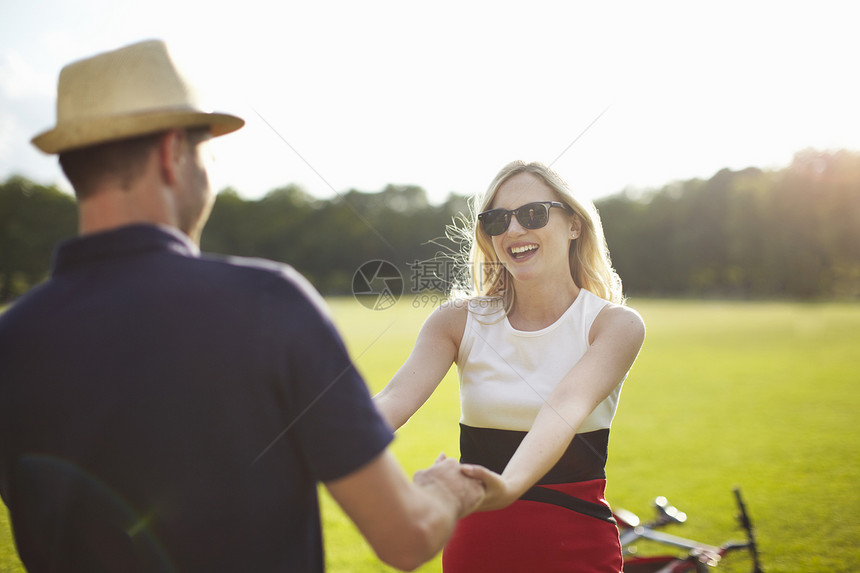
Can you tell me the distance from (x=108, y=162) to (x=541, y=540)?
2244 mm

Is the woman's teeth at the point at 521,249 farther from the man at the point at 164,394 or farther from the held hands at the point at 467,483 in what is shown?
the man at the point at 164,394

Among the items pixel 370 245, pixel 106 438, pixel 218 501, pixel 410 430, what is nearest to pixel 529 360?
pixel 218 501

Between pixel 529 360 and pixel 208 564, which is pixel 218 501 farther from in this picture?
pixel 529 360

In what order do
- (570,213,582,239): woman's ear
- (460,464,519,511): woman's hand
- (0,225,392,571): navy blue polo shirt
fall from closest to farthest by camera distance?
1. (0,225,392,571): navy blue polo shirt
2. (460,464,519,511): woman's hand
3. (570,213,582,239): woman's ear

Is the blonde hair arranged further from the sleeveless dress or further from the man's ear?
the man's ear

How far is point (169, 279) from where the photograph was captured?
1310 mm

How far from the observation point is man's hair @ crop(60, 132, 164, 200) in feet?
4.68

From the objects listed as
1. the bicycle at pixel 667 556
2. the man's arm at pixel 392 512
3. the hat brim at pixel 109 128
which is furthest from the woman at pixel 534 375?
the bicycle at pixel 667 556

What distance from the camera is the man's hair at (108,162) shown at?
143 cm

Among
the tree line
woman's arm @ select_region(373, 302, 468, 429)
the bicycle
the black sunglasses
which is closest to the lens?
woman's arm @ select_region(373, 302, 468, 429)

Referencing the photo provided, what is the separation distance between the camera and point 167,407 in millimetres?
1291

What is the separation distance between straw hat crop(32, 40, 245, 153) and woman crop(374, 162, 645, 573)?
1.45m

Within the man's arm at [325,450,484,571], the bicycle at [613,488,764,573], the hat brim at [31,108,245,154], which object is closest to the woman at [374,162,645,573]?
the man's arm at [325,450,484,571]

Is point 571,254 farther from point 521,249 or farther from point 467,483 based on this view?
point 467,483
